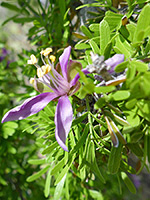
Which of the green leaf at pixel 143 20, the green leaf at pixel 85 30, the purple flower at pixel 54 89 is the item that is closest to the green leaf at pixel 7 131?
the purple flower at pixel 54 89

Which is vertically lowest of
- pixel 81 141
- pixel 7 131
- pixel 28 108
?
pixel 7 131

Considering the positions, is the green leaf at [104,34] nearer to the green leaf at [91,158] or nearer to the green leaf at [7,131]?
the green leaf at [91,158]

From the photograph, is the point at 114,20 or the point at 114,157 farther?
the point at 114,20

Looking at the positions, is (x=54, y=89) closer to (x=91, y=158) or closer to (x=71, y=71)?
(x=71, y=71)

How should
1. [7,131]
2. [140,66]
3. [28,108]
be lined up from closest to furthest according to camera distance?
[140,66]
[28,108]
[7,131]

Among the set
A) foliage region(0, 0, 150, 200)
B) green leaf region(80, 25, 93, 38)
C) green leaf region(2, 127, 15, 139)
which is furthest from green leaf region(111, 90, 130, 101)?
green leaf region(2, 127, 15, 139)

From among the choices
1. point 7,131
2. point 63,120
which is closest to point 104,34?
point 63,120

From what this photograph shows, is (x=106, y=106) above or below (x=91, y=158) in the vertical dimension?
above
